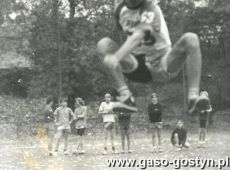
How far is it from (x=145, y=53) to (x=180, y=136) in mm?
12970

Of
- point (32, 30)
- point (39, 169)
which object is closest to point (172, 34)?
point (32, 30)

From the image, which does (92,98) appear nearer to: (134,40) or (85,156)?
(85,156)

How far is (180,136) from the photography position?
18234 millimetres

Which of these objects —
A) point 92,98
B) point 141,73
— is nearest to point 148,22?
point 141,73

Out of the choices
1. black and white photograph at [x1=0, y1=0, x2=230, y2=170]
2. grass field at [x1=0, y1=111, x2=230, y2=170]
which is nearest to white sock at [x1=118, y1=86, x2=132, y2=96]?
black and white photograph at [x1=0, y1=0, x2=230, y2=170]

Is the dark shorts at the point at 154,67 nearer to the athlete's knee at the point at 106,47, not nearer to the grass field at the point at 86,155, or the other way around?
the athlete's knee at the point at 106,47

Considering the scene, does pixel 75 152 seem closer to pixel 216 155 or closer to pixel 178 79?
pixel 216 155

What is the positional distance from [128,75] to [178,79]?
A: 23.0 metres

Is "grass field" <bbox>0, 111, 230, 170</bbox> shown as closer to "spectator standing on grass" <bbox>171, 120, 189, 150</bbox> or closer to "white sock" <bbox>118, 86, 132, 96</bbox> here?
"spectator standing on grass" <bbox>171, 120, 189, 150</bbox>

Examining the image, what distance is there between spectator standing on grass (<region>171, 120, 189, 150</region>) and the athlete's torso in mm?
12549

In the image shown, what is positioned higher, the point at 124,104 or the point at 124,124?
the point at 124,104

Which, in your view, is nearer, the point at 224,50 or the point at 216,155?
the point at 216,155

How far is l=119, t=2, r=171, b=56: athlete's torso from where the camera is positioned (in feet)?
17.0

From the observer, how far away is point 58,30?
80.4 ft
